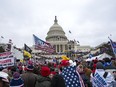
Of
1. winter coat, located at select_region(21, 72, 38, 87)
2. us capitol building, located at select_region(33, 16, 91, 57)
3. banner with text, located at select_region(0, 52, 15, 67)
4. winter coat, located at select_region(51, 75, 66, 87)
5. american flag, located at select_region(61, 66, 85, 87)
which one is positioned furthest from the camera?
us capitol building, located at select_region(33, 16, 91, 57)

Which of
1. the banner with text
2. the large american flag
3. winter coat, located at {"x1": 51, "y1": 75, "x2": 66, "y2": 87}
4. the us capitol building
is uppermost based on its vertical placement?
the us capitol building

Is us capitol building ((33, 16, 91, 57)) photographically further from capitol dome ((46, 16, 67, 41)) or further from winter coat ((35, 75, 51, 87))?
winter coat ((35, 75, 51, 87))

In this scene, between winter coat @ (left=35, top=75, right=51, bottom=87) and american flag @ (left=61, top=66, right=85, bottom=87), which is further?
american flag @ (left=61, top=66, right=85, bottom=87)

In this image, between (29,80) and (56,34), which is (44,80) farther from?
(56,34)

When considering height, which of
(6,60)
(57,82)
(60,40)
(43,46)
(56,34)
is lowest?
(57,82)

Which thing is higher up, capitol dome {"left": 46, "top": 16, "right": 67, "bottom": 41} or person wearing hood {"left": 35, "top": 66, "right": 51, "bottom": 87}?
capitol dome {"left": 46, "top": 16, "right": 67, "bottom": 41}

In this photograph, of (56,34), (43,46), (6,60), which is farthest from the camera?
(56,34)

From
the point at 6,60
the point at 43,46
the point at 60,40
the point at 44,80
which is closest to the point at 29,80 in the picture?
the point at 44,80

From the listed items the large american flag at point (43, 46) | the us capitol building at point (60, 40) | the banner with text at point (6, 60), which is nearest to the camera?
the banner with text at point (6, 60)

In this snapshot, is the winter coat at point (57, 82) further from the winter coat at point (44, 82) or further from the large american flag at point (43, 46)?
the large american flag at point (43, 46)

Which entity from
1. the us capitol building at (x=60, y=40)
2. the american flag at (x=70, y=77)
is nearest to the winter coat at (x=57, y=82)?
the american flag at (x=70, y=77)

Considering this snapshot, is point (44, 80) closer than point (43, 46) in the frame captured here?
Yes

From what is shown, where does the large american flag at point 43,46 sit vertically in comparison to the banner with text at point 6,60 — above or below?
above

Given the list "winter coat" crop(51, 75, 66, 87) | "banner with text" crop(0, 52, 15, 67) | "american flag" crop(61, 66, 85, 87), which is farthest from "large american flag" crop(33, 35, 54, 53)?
"winter coat" crop(51, 75, 66, 87)
